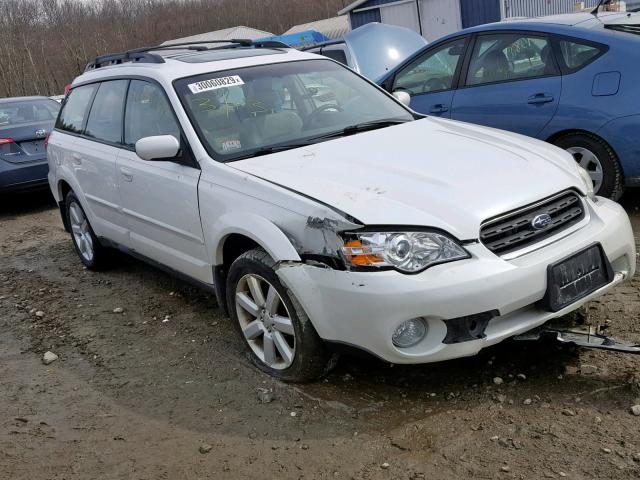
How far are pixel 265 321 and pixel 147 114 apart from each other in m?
1.78

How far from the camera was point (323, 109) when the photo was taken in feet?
14.1

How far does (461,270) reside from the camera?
287 centimetres

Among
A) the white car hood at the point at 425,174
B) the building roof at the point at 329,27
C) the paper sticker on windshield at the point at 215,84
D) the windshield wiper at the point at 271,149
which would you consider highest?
the paper sticker on windshield at the point at 215,84

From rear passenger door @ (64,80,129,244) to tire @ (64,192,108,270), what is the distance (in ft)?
1.03

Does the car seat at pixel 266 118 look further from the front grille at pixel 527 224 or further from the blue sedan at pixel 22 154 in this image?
the blue sedan at pixel 22 154

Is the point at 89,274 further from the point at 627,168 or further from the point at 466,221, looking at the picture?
the point at 627,168

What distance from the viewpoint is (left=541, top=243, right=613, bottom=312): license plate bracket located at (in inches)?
118

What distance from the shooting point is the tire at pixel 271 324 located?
3.24 metres

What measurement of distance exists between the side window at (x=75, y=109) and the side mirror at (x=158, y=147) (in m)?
1.79

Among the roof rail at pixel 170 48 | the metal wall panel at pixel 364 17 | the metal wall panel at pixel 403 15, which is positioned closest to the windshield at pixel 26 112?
the roof rail at pixel 170 48

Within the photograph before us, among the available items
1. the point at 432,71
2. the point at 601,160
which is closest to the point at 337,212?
the point at 601,160

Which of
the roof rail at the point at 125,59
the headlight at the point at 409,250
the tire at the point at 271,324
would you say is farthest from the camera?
the roof rail at the point at 125,59

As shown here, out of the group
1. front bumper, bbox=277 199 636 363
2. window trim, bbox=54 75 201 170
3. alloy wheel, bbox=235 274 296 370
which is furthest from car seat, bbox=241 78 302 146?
front bumper, bbox=277 199 636 363

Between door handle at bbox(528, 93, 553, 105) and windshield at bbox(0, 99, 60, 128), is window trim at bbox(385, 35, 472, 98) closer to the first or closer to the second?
door handle at bbox(528, 93, 553, 105)
